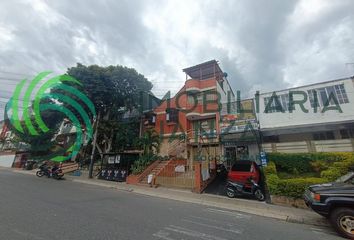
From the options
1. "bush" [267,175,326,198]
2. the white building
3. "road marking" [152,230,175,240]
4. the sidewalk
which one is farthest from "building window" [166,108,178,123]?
"road marking" [152,230,175,240]

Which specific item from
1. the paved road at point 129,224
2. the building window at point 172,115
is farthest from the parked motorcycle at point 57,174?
the building window at point 172,115

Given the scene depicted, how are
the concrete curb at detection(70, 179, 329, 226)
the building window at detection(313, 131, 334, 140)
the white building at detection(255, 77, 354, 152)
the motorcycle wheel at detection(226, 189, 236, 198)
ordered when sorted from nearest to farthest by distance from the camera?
1. the concrete curb at detection(70, 179, 329, 226)
2. the motorcycle wheel at detection(226, 189, 236, 198)
3. the white building at detection(255, 77, 354, 152)
4. the building window at detection(313, 131, 334, 140)

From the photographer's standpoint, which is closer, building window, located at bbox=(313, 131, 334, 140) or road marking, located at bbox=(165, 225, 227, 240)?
road marking, located at bbox=(165, 225, 227, 240)

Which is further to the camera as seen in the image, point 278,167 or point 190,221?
point 278,167

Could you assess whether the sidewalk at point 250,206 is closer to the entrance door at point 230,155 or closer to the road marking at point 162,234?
the road marking at point 162,234

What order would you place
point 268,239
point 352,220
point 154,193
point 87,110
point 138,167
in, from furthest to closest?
point 87,110 < point 138,167 < point 154,193 < point 352,220 < point 268,239

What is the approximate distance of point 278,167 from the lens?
528 inches

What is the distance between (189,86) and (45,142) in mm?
21833

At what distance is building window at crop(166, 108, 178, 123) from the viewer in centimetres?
2070

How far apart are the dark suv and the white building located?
992 cm

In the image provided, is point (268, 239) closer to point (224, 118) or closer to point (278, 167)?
point (278, 167)

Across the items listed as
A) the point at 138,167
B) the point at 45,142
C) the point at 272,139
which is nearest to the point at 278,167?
the point at 272,139

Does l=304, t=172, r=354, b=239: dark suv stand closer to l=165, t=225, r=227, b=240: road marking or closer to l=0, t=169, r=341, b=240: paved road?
l=0, t=169, r=341, b=240: paved road

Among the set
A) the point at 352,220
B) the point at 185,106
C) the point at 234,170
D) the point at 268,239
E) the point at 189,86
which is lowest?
the point at 268,239
